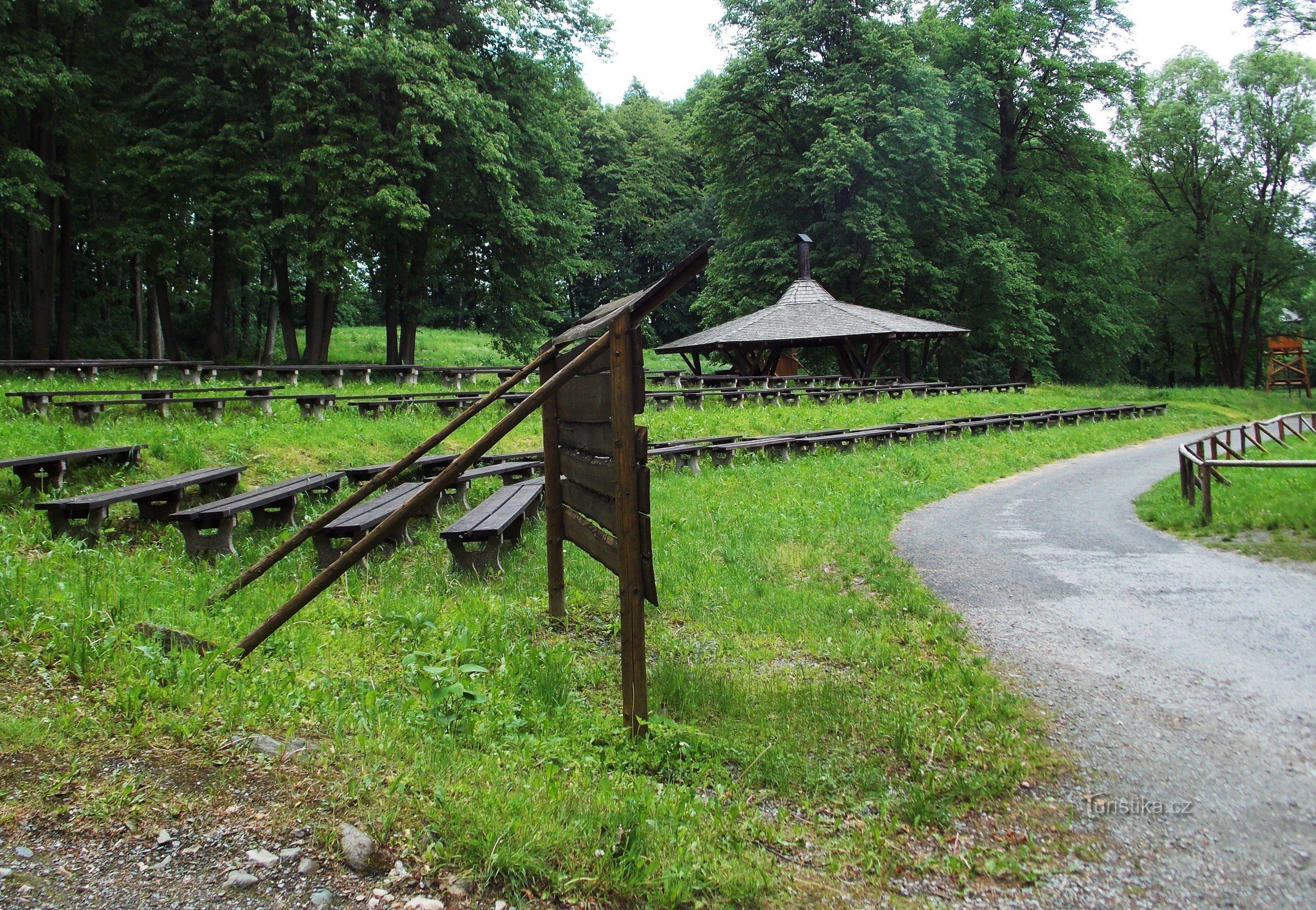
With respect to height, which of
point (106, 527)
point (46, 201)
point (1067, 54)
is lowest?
point (106, 527)

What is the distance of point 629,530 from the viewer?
12.2 ft

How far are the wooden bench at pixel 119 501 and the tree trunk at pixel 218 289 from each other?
16949 mm

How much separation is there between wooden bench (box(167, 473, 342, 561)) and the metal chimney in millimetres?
25494

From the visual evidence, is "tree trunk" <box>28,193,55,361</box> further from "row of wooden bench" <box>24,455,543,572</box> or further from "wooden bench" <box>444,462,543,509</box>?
"wooden bench" <box>444,462,543,509</box>

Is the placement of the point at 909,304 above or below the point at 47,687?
above

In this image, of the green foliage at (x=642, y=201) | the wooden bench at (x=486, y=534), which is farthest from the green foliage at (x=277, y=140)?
the green foliage at (x=642, y=201)

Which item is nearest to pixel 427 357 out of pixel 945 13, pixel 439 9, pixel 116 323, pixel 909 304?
pixel 116 323

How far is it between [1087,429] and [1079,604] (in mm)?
19639

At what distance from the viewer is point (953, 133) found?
113ft

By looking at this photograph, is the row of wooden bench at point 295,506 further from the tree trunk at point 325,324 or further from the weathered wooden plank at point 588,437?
the tree trunk at point 325,324

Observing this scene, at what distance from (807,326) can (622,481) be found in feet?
76.0

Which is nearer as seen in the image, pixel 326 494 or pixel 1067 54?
pixel 326 494

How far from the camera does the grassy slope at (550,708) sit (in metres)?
2.77

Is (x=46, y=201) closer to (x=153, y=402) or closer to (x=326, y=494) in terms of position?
(x=153, y=402)
